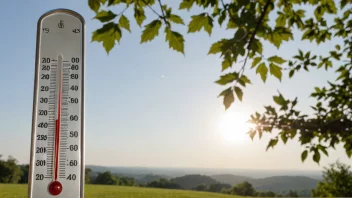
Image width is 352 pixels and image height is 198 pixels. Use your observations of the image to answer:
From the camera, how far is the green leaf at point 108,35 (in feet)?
8.51

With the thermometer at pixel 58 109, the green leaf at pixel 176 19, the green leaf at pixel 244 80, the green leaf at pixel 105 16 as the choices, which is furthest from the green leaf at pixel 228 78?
the thermometer at pixel 58 109

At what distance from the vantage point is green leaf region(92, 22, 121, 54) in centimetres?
259

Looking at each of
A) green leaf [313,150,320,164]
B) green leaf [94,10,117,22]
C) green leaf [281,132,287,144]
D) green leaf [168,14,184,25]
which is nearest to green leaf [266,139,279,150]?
green leaf [281,132,287,144]

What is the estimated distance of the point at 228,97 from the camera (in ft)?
8.40

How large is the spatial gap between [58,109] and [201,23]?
134 cm

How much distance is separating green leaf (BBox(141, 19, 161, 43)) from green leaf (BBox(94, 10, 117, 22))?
0.28 metres

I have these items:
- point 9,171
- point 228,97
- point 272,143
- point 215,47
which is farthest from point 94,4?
point 9,171

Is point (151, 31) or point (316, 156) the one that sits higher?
point (151, 31)

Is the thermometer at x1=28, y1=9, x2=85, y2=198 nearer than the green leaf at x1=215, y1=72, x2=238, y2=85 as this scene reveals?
Yes

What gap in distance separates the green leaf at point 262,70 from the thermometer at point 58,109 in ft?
4.70

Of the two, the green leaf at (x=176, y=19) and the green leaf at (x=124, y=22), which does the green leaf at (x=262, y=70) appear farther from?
the green leaf at (x=124, y=22)

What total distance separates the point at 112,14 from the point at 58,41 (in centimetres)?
49

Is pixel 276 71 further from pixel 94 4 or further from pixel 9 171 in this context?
pixel 9 171

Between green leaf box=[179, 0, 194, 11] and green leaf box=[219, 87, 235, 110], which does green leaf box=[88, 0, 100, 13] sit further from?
green leaf box=[219, 87, 235, 110]
